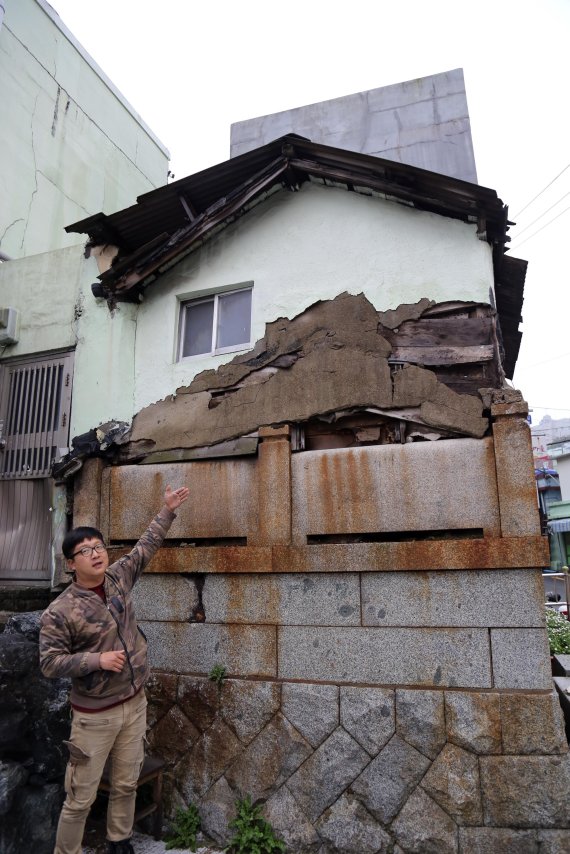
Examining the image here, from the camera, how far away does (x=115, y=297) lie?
692 centimetres

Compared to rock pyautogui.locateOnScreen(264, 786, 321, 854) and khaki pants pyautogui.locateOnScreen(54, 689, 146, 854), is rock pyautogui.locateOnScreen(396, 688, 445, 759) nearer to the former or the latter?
rock pyautogui.locateOnScreen(264, 786, 321, 854)

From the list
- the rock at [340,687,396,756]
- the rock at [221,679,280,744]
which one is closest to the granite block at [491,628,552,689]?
the rock at [340,687,396,756]

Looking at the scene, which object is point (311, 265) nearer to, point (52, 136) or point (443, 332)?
point (443, 332)

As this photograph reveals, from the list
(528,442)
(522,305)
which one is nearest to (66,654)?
(528,442)

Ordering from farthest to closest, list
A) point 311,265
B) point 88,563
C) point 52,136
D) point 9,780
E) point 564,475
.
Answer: point 564,475
point 52,136
point 311,265
point 9,780
point 88,563

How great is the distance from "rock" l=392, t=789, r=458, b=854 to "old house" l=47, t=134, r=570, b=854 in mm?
18

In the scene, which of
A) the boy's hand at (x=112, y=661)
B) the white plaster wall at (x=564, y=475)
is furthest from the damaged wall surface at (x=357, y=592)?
the white plaster wall at (x=564, y=475)

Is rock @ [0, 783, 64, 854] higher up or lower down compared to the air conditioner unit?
lower down

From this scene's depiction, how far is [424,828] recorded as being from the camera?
4438 mm

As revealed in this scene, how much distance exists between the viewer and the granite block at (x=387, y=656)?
466 cm

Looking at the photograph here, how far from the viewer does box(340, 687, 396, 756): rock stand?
15.4 feet

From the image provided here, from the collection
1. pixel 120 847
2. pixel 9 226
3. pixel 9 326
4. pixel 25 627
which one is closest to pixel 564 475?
pixel 9 226

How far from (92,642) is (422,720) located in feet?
9.02

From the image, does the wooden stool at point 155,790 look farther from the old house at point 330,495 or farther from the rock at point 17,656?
the rock at point 17,656
